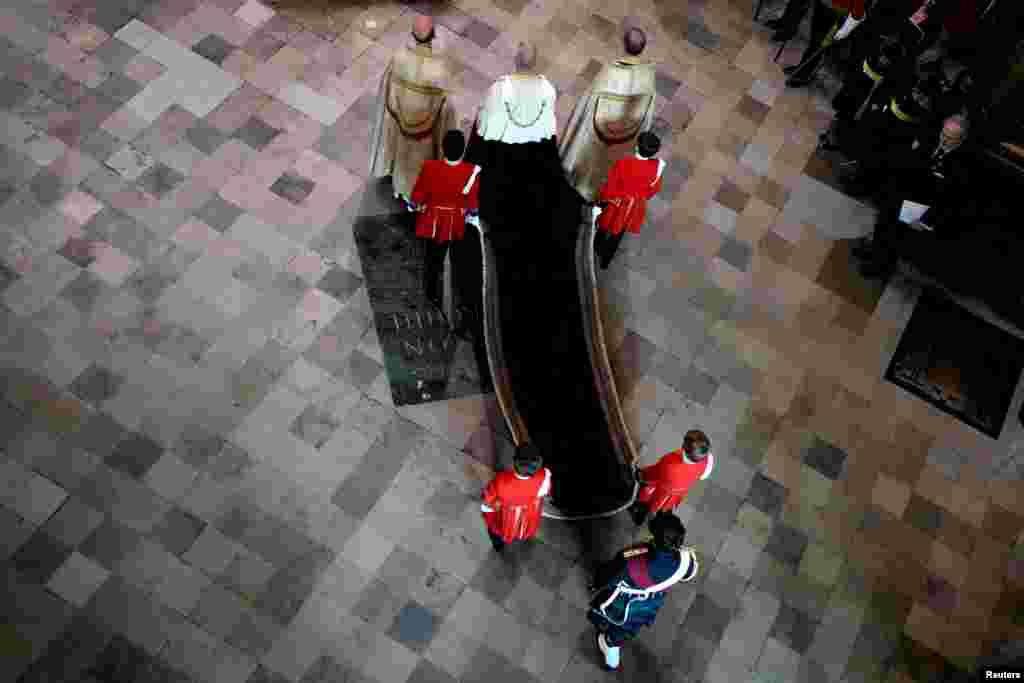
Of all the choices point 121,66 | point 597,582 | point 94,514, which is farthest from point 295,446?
point 121,66

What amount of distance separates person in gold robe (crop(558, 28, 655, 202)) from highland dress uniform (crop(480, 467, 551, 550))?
11.1 ft

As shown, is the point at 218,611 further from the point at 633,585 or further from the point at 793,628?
the point at 793,628

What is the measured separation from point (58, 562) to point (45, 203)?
325cm

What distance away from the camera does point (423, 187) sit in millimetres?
6777

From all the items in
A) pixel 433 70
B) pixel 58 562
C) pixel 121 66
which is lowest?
pixel 58 562

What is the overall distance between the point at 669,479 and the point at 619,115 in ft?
11.2

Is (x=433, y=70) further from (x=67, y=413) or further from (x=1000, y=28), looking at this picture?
(x=1000, y=28)

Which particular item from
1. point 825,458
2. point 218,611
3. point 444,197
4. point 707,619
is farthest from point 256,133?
point 825,458

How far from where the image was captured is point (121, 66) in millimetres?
8430

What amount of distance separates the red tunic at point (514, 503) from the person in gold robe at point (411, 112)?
10.5 feet

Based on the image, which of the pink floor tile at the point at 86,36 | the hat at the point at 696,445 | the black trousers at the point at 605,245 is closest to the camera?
the hat at the point at 696,445

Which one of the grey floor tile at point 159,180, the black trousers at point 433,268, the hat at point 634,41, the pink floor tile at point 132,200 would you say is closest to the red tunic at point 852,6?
the hat at point 634,41

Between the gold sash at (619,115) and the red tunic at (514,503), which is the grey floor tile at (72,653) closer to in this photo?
the red tunic at (514,503)

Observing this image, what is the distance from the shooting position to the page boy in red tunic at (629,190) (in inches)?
278
